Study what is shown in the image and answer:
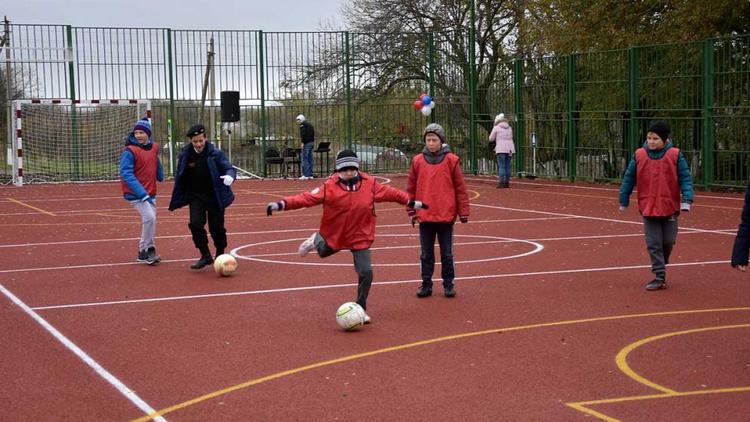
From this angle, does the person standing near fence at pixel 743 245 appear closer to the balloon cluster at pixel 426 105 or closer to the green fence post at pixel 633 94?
the green fence post at pixel 633 94

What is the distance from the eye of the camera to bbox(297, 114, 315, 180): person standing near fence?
104 ft

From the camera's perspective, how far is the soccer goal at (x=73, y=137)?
31484 millimetres

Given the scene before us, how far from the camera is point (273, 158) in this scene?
1321 inches

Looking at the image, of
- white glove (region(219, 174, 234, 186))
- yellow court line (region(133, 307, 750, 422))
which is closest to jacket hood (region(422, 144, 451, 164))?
yellow court line (region(133, 307, 750, 422))

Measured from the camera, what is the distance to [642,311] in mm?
9648

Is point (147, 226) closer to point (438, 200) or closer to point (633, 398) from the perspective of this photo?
point (438, 200)

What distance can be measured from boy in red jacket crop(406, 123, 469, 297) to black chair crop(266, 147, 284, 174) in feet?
74.7

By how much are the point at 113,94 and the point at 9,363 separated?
2541 centimetres

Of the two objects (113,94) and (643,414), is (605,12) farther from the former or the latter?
(643,414)

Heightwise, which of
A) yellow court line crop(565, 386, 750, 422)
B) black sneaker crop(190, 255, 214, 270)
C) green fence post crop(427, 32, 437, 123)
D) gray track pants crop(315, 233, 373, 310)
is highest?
green fence post crop(427, 32, 437, 123)

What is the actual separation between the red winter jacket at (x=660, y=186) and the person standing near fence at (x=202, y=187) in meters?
4.69

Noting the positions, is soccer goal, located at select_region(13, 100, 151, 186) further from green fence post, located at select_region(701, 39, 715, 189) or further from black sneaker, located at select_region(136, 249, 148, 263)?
black sneaker, located at select_region(136, 249, 148, 263)

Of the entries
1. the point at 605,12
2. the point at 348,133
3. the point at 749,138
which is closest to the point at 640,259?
the point at 749,138

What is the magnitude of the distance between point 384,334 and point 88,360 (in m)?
2.36
